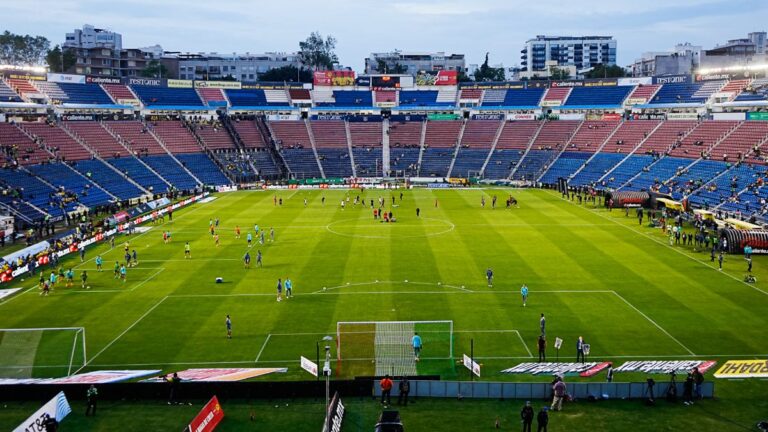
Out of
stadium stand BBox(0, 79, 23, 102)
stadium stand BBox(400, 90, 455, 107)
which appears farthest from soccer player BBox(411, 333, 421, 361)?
stadium stand BBox(400, 90, 455, 107)

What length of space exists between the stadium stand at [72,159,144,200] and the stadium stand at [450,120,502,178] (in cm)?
5126

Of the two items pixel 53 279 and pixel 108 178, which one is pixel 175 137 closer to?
pixel 108 178

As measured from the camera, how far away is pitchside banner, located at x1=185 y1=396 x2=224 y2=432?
21.6 meters

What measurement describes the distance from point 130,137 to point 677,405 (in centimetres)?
9804

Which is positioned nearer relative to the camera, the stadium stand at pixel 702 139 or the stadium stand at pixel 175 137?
the stadium stand at pixel 702 139

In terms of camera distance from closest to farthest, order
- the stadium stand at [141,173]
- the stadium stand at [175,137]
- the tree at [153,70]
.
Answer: the stadium stand at [141,173] < the stadium stand at [175,137] < the tree at [153,70]

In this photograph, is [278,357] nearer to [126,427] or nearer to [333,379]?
[333,379]

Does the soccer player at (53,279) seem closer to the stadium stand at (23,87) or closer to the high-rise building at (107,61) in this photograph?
the stadium stand at (23,87)

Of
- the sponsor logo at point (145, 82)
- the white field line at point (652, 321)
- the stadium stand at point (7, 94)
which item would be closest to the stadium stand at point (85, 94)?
the sponsor logo at point (145, 82)

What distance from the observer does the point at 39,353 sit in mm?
28562

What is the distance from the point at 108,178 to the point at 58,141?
1114 cm

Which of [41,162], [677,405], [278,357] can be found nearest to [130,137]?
[41,162]

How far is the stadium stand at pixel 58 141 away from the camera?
91.4m

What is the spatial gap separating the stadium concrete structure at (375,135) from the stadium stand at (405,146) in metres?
0.33
